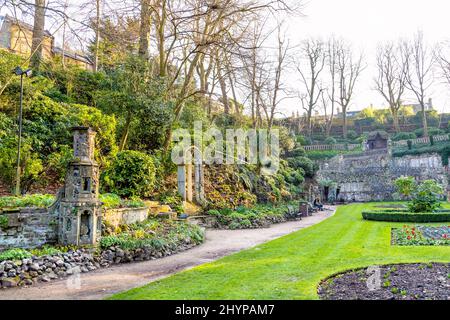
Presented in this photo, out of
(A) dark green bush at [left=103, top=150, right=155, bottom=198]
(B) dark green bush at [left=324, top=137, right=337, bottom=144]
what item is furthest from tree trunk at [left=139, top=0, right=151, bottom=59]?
(B) dark green bush at [left=324, top=137, right=337, bottom=144]

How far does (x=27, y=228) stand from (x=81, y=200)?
1.41 metres

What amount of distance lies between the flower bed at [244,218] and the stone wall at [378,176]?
1660 centimetres

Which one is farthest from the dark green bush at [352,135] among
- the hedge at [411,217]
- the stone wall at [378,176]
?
the hedge at [411,217]

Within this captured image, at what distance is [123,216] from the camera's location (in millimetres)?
11227

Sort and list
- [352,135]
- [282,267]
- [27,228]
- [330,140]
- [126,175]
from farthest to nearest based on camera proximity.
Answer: [352,135] → [330,140] → [126,175] → [27,228] → [282,267]

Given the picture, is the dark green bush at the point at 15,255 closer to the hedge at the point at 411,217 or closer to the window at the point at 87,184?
the window at the point at 87,184

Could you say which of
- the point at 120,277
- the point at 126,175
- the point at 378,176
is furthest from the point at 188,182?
the point at 378,176

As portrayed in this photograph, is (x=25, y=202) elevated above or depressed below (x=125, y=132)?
below

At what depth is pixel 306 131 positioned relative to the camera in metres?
50.6

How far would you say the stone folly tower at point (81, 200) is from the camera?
29.3 feet

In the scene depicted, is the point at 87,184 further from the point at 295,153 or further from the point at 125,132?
the point at 295,153

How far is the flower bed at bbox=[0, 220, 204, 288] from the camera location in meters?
7.30
